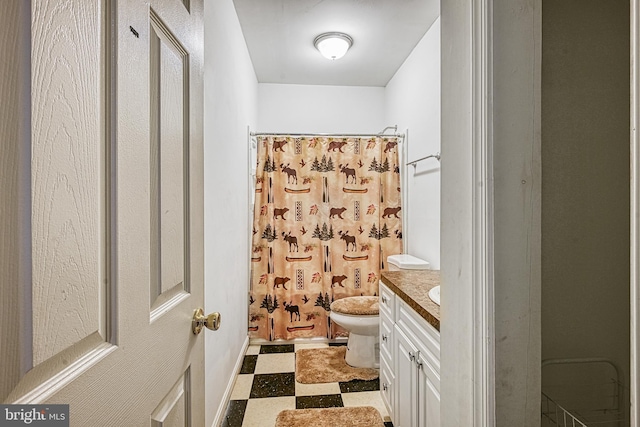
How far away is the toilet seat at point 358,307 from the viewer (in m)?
2.50

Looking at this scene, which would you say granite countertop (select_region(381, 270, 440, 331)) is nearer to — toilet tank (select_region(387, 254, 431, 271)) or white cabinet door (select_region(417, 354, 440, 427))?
white cabinet door (select_region(417, 354, 440, 427))

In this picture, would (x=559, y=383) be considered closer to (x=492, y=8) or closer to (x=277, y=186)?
(x=492, y=8)

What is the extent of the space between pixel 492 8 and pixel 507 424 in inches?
37.8

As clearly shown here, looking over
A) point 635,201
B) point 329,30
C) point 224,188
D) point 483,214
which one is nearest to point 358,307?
point 224,188

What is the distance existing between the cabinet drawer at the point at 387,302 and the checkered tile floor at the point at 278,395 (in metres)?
0.56

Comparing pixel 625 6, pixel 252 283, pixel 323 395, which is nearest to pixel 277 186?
pixel 252 283

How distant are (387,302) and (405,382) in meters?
0.47

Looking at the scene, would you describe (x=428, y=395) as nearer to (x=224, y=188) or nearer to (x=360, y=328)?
(x=360, y=328)

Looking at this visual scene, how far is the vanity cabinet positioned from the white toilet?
1.18 ft

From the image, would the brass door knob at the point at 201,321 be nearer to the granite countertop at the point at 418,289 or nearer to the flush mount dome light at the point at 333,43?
the granite countertop at the point at 418,289

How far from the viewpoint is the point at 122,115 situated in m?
0.59

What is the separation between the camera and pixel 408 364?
160cm

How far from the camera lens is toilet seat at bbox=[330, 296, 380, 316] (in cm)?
250

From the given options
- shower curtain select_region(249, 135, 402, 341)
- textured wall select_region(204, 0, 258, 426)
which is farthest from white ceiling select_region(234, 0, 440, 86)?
shower curtain select_region(249, 135, 402, 341)
